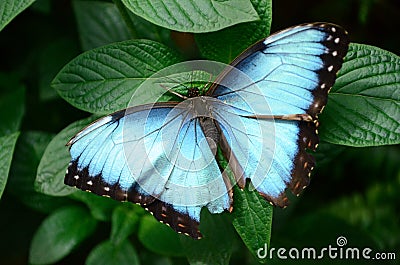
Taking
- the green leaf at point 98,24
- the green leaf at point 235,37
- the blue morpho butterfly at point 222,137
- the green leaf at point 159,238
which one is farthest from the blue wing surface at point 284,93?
the green leaf at point 98,24

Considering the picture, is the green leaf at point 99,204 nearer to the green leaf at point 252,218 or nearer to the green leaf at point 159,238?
the green leaf at point 159,238

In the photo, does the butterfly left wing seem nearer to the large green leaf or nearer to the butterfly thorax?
the butterfly thorax

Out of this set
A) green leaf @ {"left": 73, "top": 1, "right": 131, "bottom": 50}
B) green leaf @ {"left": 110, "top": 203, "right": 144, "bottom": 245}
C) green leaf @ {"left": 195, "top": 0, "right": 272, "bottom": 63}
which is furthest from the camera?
green leaf @ {"left": 73, "top": 1, "right": 131, "bottom": 50}

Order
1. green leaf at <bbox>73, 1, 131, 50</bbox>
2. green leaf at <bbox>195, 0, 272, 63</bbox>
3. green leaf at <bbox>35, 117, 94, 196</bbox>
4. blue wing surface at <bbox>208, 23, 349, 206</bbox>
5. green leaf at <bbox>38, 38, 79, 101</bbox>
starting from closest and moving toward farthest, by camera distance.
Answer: blue wing surface at <bbox>208, 23, 349, 206</bbox>, green leaf at <bbox>195, 0, 272, 63</bbox>, green leaf at <bbox>35, 117, 94, 196</bbox>, green leaf at <bbox>73, 1, 131, 50</bbox>, green leaf at <bbox>38, 38, 79, 101</bbox>

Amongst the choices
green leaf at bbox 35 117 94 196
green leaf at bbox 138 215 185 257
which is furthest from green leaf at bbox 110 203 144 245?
green leaf at bbox 35 117 94 196

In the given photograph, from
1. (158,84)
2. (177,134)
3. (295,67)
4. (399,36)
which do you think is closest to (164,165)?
(177,134)

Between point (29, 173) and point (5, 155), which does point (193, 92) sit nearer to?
point (5, 155)

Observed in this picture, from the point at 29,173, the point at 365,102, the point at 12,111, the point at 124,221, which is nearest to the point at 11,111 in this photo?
the point at 12,111
